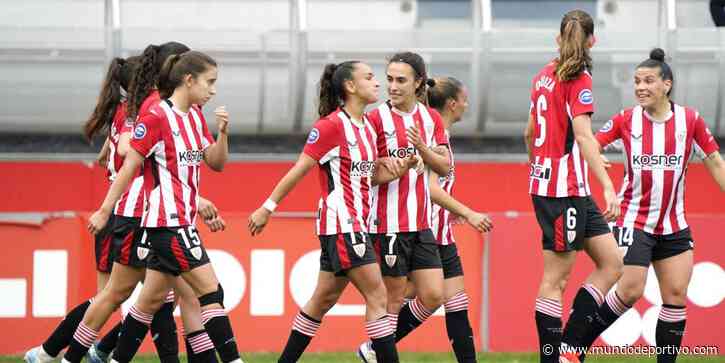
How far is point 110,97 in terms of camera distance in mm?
8766

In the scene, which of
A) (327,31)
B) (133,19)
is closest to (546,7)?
(327,31)

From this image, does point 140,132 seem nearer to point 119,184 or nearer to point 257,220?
point 119,184

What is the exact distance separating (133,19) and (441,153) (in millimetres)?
4961

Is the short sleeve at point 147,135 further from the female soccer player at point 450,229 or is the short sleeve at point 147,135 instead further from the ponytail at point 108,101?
the female soccer player at point 450,229

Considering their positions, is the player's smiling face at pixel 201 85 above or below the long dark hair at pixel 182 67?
below

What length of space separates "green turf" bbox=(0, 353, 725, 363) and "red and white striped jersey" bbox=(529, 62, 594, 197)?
2020 mm

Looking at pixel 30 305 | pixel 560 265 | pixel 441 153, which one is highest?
pixel 441 153

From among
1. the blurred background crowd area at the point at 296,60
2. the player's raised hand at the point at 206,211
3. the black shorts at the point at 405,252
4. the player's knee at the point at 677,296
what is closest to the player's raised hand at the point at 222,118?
the player's raised hand at the point at 206,211

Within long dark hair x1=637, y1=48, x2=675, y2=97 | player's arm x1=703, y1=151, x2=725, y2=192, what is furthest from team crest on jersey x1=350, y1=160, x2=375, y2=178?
player's arm x1=703, y1=151, x2=725, y2=192

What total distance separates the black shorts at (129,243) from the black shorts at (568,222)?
91.6 inches

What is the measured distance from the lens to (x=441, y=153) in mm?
8102

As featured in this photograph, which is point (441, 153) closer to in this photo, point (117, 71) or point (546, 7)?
point (117, 71)

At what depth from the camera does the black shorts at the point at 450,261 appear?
8.60 metres

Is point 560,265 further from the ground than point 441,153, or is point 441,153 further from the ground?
point 441,153
